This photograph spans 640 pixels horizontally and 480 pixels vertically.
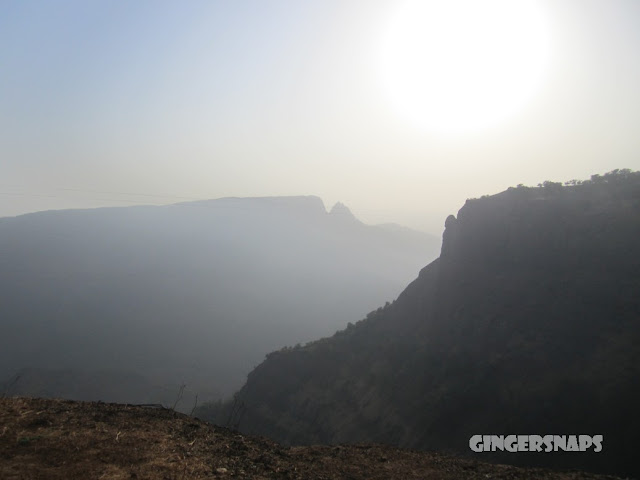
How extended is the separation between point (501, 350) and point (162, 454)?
23.9 metres

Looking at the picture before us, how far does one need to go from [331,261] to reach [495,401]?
15248cm

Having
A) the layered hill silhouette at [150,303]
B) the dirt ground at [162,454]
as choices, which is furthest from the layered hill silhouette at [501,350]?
the layered hill silhouette at [150,303]

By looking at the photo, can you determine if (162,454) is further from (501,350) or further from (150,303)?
(150,303)

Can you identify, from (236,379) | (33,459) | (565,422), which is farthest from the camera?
(236,379)

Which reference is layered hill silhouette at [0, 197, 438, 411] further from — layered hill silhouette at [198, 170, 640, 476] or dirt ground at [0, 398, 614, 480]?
dirt ground at [0, 398, 614, 480]

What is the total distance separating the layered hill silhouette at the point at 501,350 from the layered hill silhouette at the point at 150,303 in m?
41.8

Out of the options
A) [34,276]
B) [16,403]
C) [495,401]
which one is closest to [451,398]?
[495,401]

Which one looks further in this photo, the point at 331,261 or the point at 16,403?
the point at 331,261

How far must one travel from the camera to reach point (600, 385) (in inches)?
812

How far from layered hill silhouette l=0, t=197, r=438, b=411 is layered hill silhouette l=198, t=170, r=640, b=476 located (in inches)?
1644

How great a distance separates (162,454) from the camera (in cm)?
898

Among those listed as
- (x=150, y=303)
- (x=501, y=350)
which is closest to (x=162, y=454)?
(x=501, y=350)

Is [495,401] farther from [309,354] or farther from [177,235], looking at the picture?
[177,235]

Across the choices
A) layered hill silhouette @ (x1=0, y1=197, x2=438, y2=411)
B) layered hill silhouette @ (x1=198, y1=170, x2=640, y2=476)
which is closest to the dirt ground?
layered hill silhouette @ (x1=198, y1=170, x2=640, y2=476)
